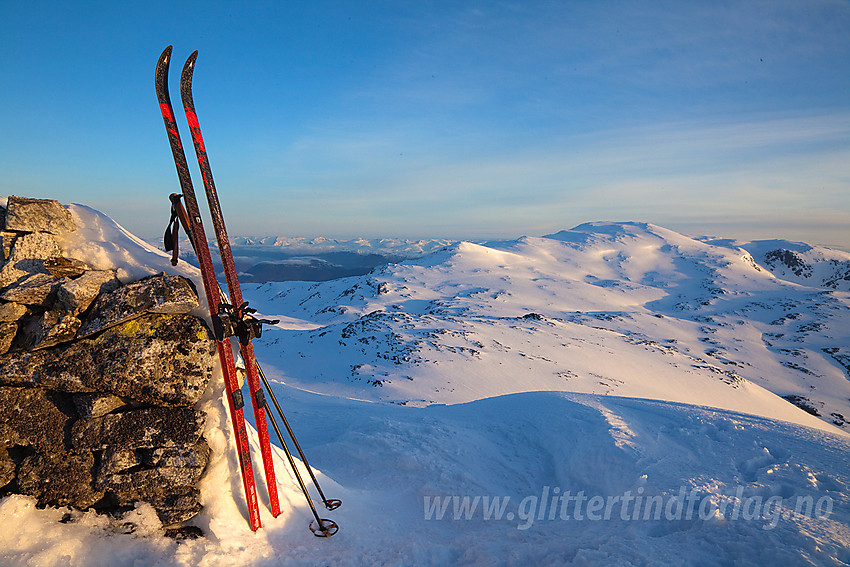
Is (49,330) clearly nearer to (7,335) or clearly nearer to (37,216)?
(7,335)

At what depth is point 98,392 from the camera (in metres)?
4.89

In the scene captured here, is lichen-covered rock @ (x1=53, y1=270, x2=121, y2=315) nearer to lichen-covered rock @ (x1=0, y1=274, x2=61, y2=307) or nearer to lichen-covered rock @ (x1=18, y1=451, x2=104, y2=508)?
lichen-covered rock @ (x1=0, y1=274, x2=61, y2=307)

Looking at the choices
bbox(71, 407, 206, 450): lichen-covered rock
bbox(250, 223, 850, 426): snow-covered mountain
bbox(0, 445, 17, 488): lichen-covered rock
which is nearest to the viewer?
bbox(0, 445, 17, 488): lichen-covered rock

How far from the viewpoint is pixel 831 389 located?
50.9 m

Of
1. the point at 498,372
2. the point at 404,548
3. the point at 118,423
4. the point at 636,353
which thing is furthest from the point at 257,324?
the point at 636,353

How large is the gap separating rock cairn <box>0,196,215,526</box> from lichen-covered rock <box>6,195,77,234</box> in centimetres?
9

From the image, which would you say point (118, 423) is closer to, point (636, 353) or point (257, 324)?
point (257, 324)

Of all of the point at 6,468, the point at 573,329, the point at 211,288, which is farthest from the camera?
the point at 573,329

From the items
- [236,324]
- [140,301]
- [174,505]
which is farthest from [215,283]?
[174,505]

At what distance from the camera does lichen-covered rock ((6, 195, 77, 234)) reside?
5297 mm

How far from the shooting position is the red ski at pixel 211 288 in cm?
496

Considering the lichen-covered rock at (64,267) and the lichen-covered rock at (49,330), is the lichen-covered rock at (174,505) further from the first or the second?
the lichen-covered rock at (64,267)

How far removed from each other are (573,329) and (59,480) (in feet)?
181

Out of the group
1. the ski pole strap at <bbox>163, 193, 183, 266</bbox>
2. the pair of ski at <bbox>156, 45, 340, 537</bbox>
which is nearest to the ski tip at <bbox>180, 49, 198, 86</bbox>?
the pair of ski at <bbox>156, 45, 340, 537</bbox>
